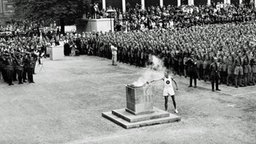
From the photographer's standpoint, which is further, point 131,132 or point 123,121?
point 123,121

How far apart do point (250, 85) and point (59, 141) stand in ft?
39.6

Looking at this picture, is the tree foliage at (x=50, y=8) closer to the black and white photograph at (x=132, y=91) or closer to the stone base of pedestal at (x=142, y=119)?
the black and white photograph at (x=132, y=91)

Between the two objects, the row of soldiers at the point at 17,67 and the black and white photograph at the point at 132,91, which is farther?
the row of soldiers at the point at 17,67

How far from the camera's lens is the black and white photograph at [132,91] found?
15.8m

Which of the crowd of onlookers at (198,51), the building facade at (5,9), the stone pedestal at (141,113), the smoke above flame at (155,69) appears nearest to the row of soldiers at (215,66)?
the crowd of onlookers at (198,51)

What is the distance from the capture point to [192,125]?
53.5 feet

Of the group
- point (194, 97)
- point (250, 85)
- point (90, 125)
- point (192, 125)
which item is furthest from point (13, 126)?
point (250, 85)

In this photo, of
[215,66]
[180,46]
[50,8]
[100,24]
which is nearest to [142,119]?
[215,66]

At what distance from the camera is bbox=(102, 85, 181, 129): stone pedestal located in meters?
16.8

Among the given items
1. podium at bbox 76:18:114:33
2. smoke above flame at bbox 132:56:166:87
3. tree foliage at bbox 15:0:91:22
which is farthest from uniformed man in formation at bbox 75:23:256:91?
tree foliage at bbox 15:0:91:22

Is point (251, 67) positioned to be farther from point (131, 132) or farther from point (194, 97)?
point (131, 132)

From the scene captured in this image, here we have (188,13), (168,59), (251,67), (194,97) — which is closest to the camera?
(194,97)

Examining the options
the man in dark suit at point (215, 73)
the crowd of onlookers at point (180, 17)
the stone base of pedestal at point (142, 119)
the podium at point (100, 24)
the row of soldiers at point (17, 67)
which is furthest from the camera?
the podium at point (100, 24)

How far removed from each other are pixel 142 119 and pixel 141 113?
36cm
